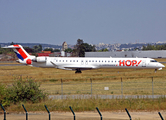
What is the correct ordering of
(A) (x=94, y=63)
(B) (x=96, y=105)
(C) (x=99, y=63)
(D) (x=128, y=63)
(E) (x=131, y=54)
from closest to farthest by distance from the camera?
(B) (x=96, y=105), (D) (x=128, y=63), (C) (x=99, y=63), (A) (x=94, y=63), (E) (x=131, y=54)

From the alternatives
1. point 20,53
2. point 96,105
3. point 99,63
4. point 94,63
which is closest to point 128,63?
point 99,63

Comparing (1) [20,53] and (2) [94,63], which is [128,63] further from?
(1) [20,53]

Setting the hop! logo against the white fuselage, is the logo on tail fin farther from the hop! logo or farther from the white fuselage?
the hop! logo

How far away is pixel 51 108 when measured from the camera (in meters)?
14.5

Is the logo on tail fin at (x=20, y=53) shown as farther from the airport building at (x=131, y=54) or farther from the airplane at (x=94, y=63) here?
the airport building at (x=131, y=54)

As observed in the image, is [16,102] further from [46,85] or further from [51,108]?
[46,85]

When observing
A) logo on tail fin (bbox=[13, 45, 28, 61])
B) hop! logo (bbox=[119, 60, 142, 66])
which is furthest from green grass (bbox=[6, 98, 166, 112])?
logo on tail fin (bbox=[13, 45, 28, 61])

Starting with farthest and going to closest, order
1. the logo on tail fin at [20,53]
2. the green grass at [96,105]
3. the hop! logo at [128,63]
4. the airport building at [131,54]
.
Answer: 1. the airport building at [131,54]
2. the logo on tail fin at [20,53]
3. the hop! logo at [128,63]
4. the green grass at [96,105]

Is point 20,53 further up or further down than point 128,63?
further up

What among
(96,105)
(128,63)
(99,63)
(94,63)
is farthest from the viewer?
(94,63)

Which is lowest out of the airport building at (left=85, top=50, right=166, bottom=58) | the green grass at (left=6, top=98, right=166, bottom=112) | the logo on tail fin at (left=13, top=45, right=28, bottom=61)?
the green grass at (left=6, top=98, right=166, bottom=112)

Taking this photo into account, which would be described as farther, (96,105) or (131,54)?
(131,54)

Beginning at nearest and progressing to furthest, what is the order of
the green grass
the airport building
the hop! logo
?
1. the green grass
2. the hop! logo
3. the airport building

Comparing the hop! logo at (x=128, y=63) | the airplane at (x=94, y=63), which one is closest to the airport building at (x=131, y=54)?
the airplane at (x=94, y=63)
